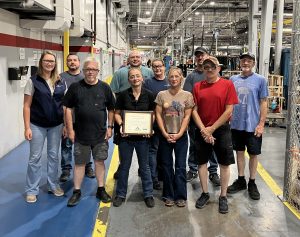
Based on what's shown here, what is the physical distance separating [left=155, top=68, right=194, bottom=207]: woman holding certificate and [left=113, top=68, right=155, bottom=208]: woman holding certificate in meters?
0.15

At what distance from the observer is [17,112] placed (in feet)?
22.4

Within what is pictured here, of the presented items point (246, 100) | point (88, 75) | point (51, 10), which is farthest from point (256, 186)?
point (51, 10)

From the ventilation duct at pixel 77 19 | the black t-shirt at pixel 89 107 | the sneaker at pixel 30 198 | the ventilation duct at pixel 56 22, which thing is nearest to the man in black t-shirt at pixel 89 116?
the black t-shirt at pixel 89 107

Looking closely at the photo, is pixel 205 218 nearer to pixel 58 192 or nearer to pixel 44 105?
pixel 58 192

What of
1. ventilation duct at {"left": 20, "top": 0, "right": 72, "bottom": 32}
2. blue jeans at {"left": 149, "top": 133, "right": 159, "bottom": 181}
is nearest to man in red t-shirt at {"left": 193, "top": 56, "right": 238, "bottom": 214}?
blue jeans at {"left": 149, "top": 133, "right": 159, "bottom": 181}

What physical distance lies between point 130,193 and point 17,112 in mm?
3333

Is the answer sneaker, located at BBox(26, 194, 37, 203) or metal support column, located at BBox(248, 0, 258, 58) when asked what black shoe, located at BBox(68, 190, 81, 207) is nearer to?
sneaker, located at BBox(26, 194, 37, 203)

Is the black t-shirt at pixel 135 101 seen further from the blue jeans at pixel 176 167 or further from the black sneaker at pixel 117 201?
the black sneaker at pixel 117 201

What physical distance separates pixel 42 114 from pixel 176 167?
1805mm

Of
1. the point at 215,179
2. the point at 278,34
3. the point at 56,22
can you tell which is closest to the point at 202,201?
the point at 215,179

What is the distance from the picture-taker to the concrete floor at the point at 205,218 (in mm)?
3709

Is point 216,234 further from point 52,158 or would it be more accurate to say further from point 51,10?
point 51,10

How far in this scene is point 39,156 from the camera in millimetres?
4367

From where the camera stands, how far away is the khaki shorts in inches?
166
